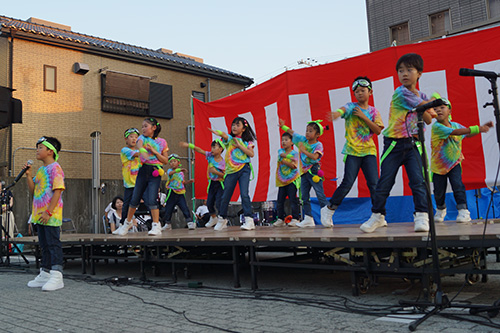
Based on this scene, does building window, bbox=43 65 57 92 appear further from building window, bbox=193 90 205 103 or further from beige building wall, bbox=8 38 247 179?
building window, bbox=193 90 205 103

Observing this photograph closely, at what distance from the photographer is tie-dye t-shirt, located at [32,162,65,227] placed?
19.8 feet

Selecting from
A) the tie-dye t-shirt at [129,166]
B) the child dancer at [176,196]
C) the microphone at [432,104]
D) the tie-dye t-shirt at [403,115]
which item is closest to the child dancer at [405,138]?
the tie-dye t-shirt at [403,115]

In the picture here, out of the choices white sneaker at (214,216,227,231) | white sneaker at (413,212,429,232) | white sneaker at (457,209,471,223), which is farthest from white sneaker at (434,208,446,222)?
white sneaker at (214,216,227,231)

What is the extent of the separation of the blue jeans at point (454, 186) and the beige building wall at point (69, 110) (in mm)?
14049

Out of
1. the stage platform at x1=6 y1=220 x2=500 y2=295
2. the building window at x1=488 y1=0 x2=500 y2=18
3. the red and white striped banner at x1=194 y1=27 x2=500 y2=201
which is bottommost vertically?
the stage platform at x1=6 y1=220 x2=500 y2=295

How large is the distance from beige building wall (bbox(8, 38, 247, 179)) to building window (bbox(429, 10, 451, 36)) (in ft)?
37.3

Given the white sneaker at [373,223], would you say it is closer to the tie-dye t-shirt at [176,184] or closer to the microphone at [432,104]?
the microphone at [432,104]

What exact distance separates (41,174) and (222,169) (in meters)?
3.85

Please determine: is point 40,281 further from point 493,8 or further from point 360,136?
point 493,8

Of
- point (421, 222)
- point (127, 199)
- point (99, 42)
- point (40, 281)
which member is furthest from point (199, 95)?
point (421, 222)

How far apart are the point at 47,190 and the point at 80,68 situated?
12.3m

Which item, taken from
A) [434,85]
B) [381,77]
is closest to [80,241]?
[381,77]

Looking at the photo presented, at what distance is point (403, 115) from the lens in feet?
15.9

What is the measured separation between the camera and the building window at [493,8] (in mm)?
16047
